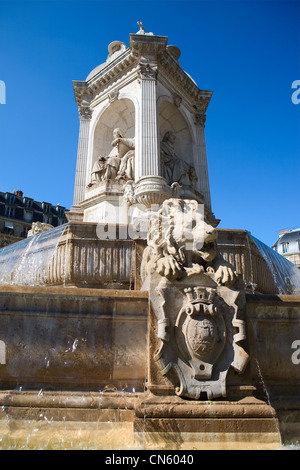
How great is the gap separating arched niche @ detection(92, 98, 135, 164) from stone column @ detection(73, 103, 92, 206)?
439 mm

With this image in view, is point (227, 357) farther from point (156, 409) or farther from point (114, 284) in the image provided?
point (114, 284)

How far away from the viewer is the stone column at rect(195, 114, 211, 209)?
15.4m

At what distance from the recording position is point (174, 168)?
14609 mm

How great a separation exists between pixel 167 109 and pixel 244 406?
13.9m

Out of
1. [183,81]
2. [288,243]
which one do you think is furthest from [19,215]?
[183,81]

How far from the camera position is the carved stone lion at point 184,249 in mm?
4133

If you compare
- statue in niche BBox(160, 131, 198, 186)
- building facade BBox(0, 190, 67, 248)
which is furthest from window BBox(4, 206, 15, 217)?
statue in niche BBox(160, 131, 198, 186)

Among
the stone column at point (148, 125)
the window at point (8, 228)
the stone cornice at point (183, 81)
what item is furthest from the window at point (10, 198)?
the stone column at point (148, 125)

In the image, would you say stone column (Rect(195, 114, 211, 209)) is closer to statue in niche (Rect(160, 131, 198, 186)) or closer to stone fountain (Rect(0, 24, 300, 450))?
statue in niche (Rect(160, 131, 198, 186))

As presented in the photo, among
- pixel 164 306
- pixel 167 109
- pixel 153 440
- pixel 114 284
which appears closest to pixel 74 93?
pixel 167 109

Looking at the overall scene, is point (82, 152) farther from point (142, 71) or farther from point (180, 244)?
point (180, 244)

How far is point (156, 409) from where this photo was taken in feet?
11.4

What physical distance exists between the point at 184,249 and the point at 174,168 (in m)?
10.6

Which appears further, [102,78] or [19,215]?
[19,215]
